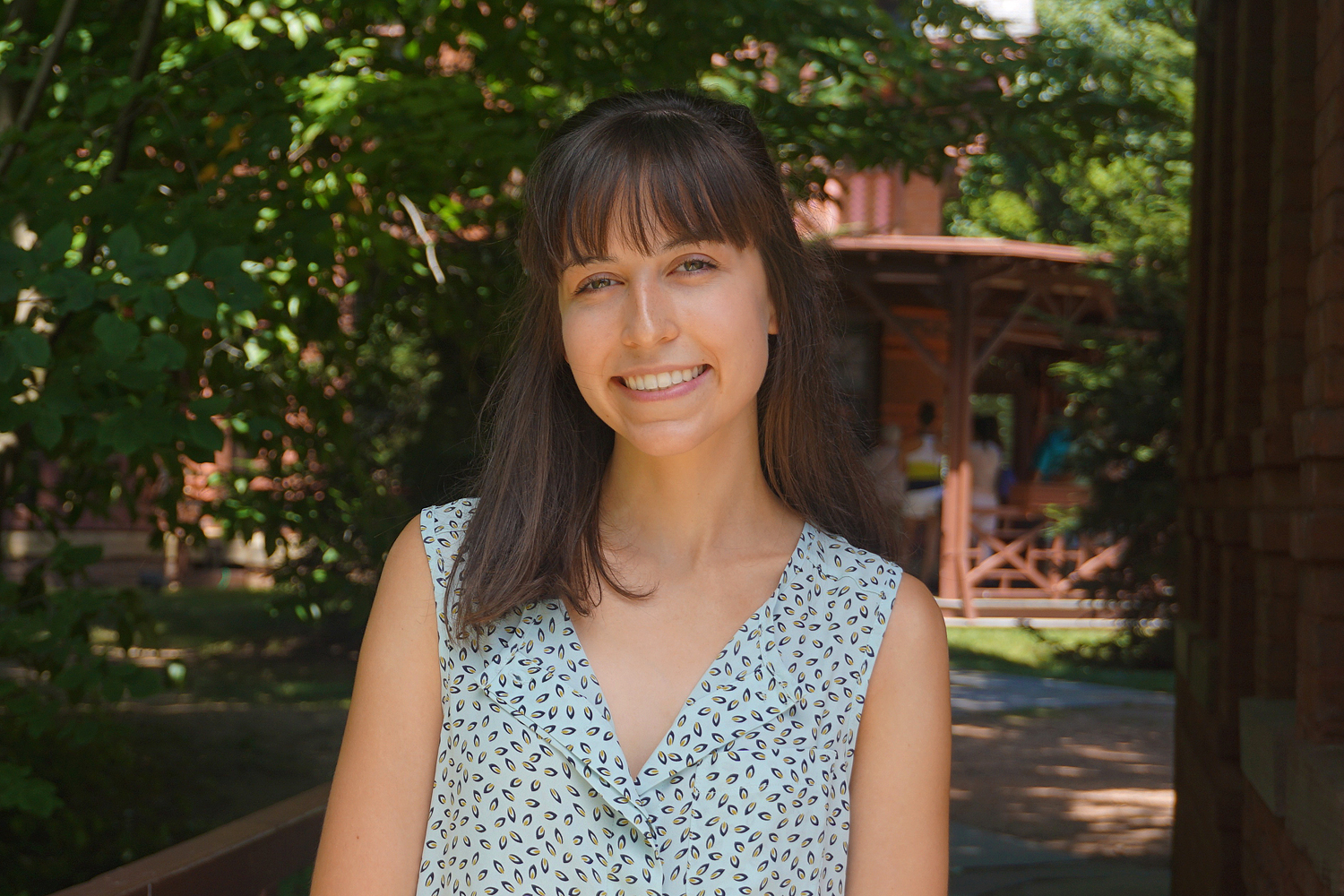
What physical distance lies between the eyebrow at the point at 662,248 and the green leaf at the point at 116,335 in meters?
1.40

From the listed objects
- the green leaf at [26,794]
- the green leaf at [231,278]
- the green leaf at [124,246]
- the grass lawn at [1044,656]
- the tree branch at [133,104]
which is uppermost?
the tree branch at [133,104]

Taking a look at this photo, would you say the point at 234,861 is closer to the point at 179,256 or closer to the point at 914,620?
the point at 179,256

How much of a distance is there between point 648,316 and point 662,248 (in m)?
0.09

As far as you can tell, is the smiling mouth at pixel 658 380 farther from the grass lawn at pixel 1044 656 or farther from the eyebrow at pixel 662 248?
the grass lawn at pixel 1044 656

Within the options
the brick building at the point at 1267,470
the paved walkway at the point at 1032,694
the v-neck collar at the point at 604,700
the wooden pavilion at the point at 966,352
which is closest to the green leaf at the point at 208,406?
the v-neck collar at the point at 604,700

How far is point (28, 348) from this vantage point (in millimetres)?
2623

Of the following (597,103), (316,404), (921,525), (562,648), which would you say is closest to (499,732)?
(562,648)

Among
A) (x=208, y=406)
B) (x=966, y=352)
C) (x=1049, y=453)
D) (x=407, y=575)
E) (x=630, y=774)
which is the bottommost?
(x=630, y=774)

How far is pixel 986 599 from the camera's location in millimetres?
13281

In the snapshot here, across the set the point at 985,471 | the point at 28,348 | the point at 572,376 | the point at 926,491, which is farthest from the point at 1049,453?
the point at 572,376

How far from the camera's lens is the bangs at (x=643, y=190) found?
1633 mm

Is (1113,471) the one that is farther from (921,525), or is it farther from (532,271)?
(532,271)

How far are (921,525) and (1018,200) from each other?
1418cm

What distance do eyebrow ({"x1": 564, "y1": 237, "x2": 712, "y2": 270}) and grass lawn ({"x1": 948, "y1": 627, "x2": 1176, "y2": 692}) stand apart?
8.03 meters
